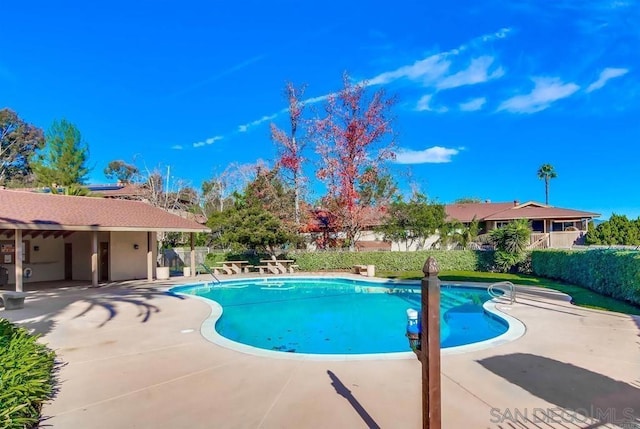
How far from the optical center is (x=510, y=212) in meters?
34.1

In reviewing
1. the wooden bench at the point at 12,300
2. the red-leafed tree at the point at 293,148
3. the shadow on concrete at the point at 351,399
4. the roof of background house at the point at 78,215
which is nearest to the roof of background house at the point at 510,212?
the red-leafed tree at the point at 293,148

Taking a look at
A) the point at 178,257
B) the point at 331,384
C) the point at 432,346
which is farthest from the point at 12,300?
the point at 178,257

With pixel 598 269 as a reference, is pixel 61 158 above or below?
above

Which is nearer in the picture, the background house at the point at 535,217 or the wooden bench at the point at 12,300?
the wooden bench at the point at 12,300

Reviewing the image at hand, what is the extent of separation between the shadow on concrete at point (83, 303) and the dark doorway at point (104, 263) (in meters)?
2.54

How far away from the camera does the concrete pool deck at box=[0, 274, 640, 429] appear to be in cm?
395

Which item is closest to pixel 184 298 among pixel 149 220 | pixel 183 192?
pixel 149 220

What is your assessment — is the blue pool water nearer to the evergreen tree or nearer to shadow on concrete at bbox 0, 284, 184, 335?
shadow on concrete at bbox 0, 284, 184, 335

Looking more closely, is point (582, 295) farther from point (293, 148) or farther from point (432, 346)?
point (293, 148)

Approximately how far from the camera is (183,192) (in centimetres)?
4028

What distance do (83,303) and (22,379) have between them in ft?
25.6

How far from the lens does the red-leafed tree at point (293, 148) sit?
26.6m

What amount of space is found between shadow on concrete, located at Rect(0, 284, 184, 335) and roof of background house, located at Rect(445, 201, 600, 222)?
2646cm

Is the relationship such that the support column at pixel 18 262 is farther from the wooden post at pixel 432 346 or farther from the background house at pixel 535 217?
the background house at pixel 535 217
